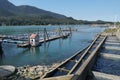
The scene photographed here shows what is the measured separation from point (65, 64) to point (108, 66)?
478 centimetres

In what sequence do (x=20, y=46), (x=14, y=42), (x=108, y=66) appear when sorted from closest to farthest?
1. (x=108, y=66)
2. (x=20, y=46)
3. (x=14, y=42)

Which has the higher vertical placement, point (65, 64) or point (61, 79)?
point (61, 79)

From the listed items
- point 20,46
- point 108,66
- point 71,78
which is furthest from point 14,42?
point 71,78

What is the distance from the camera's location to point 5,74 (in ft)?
43.4

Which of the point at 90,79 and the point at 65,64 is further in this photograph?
the point at 65,64

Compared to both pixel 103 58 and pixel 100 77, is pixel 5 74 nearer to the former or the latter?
pixel 100 77

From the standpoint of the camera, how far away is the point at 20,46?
41.9 meters

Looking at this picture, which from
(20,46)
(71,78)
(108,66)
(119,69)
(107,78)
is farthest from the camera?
(20,46)

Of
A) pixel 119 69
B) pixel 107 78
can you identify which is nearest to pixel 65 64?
pixel 119 69

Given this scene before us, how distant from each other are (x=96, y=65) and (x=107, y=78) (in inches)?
259

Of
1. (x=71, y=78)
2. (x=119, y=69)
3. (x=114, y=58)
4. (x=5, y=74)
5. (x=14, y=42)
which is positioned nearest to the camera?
(x=71, y=78)

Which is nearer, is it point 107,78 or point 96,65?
point 107,78

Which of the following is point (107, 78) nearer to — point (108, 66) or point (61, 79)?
point (61, 79)

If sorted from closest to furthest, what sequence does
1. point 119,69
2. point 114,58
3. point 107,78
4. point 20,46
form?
point 107,78, point 119,69, point 114,58, point 20,46
